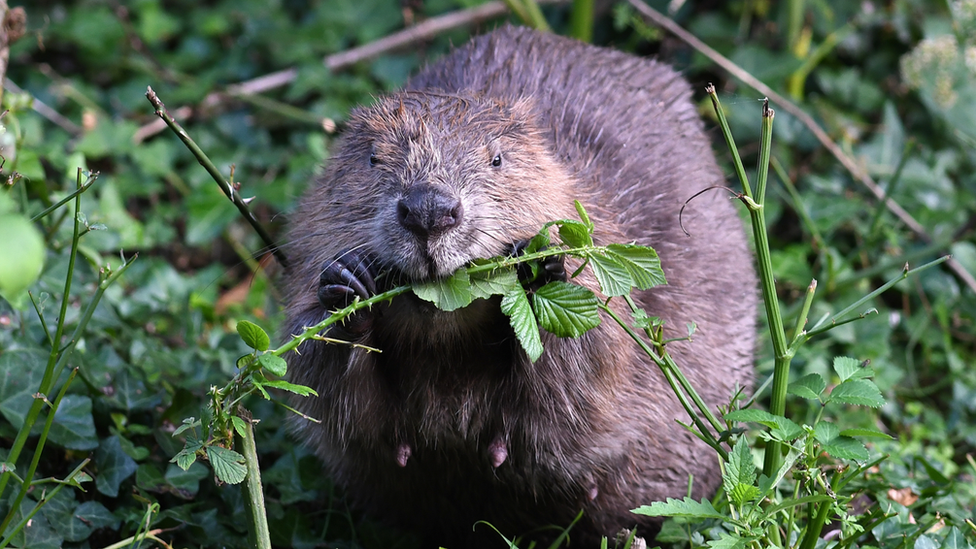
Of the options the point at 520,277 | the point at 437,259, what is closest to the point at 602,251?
the point at 520,277

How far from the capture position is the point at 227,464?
2.27m

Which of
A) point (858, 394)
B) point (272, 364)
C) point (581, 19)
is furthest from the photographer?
point (581, 19)

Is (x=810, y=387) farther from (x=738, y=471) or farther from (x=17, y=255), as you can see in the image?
(x=17, y=255)

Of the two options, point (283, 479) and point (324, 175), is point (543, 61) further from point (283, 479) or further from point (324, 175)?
point (283, 479)

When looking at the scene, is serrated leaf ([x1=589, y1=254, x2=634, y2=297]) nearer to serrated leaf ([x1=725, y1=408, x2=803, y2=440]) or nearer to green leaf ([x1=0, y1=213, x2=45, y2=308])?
serrated leaf ([x1=725, y1=408, x2=803, y2=440])

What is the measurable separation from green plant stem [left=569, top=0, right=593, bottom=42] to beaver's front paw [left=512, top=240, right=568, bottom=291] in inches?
124

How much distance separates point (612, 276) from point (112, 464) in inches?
66.8

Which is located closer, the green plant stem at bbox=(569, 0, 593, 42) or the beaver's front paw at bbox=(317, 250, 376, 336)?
the beaver's front paw at bbox=(317, 250, 376, 336)

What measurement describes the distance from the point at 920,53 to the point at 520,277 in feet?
11.2

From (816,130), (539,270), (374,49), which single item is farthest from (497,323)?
(374,49)

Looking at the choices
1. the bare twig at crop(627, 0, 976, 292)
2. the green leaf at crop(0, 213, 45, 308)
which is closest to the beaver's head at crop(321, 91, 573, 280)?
the green leaf at crop(0, 213, 45, 308)

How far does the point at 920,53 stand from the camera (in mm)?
4949

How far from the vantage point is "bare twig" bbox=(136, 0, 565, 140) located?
5742mm

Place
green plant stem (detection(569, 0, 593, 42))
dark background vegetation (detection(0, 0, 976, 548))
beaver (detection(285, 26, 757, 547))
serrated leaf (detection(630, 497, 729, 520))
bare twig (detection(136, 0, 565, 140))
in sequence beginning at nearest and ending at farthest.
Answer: serrated leaf (detection(630, 497, 729, 520)) → beaver (detection(285, 26, 757, 547)) → dark background vegetation (detection(0, 0, 976, 548)) → green plant stem (detection(569, 0, 593, 42)) → bare twig (detection(136, 0, 565, 140))
